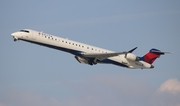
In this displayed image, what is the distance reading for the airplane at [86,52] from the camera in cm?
5809

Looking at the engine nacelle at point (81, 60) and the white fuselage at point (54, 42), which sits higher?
the white fuselage at point (54, 42)

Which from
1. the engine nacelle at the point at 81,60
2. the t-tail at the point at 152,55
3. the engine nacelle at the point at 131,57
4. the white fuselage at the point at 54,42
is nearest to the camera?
the white fuselage at the point at 54,42

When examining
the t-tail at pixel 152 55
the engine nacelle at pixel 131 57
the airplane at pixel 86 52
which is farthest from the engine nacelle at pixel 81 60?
the t-tail at pixel 152 55

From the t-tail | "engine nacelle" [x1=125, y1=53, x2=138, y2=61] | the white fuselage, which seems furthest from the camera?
the t-tail

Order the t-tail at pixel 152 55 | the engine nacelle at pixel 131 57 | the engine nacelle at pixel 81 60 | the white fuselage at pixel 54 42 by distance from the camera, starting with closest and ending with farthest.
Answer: the white fuselage at pixel 54 42 → the engine nacelle at pixel 81 60 → the engine nacelle at pixel 131 57 → the t-tail at pixel 152 55

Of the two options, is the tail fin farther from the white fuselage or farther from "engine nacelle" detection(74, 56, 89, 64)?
"engine nacelle" detection(74, 56, 89, 64)

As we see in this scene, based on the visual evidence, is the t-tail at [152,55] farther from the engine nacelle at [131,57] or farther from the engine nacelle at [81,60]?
the engine nacelle at [81,60]

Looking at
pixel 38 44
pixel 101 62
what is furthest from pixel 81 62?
pixel 38 44

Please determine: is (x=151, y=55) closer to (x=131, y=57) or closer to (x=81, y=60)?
(x=131, y=57)

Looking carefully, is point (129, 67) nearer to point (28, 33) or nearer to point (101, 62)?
point (101, 62)

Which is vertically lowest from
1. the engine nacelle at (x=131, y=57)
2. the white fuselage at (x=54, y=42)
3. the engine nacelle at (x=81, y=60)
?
the engine nacelle at (x=81, y=60)

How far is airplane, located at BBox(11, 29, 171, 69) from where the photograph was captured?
58094mm

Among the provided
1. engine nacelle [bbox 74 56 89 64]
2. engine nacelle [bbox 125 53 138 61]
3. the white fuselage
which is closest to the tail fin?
engine nacelle [bbox 125 53 138 61]

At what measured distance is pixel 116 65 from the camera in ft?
209
